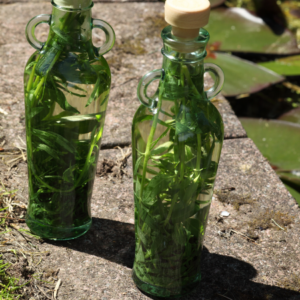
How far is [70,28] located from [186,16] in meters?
0.24

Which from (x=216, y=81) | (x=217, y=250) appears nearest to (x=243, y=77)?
(x=217, y=250)

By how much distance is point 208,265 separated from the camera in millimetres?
1020

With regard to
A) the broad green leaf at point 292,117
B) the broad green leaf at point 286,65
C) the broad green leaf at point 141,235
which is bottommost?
the broad green leaf at point 292,117

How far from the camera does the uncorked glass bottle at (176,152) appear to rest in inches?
28.7

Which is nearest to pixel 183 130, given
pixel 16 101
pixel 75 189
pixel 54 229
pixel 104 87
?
pixel 104 87

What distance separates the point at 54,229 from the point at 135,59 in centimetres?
94

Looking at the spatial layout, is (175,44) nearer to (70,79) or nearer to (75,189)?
(70,79)

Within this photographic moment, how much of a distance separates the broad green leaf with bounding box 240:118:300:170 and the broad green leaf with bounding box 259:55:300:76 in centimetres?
57

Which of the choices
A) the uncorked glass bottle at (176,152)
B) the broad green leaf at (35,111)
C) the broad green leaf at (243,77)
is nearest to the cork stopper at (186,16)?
the uncorked glass bottle at (176,152)

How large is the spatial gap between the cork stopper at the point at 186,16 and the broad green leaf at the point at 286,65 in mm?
1751

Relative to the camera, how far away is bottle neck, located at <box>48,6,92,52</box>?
2.66 feet

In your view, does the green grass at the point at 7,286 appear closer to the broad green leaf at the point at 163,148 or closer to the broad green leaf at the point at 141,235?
the broad green leaf at the point at 141,235

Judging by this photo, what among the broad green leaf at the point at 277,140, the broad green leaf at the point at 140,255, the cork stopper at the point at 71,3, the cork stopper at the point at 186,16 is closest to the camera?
the cork stopper at the point at 186,16

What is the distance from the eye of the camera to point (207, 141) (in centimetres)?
80
